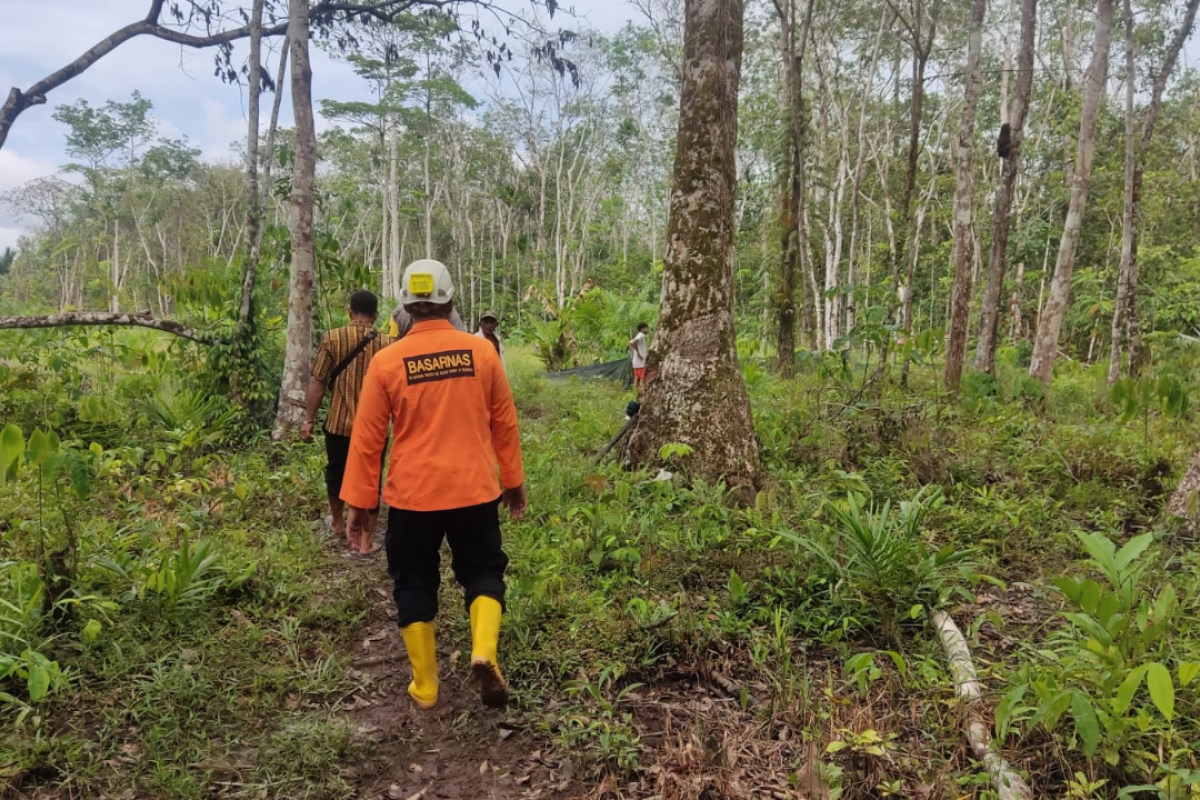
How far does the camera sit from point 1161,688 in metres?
2.01

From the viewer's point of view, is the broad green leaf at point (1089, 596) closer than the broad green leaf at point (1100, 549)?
Yes

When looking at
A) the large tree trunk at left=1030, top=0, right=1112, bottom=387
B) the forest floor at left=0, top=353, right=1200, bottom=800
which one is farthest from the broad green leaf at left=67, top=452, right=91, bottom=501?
the large tree trunk at left=1030, top=0, right=1112, bottom=387

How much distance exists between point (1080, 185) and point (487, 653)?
987 centimetres

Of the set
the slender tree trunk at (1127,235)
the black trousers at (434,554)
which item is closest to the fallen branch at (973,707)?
the black trousers at (434,554)

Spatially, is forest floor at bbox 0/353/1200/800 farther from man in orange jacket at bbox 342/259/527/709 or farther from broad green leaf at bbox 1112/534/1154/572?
man in orange jacket at bbox 342/259/527/709

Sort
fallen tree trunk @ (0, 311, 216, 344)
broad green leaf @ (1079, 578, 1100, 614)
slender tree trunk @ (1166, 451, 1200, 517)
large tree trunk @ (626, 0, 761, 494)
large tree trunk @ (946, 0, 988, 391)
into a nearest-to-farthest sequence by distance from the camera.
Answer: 1. broad green leaf @ (1079, 578, 1100, 614)
2. slender tree trunk @ (1166, 451, 1200, 517)
3. large tree trunk @ (626, 0, 761, 494)
4. fallen tree trunk @ (0, 311, 216, 344)
5. large tree trunk @ (946, 0, 988, 391)

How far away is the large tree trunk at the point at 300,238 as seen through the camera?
6.32m

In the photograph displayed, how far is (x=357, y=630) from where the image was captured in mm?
3607

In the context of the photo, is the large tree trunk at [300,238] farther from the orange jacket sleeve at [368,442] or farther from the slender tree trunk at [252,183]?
the orange jacket sleeve at [368,442]

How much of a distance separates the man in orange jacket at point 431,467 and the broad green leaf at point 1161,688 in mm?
2256

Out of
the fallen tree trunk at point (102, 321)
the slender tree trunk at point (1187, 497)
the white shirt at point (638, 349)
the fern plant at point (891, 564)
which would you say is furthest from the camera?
the white shirt at point (638, 349)

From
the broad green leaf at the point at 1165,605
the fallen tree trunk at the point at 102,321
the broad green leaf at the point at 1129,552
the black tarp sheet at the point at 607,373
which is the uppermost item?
the fallen tree trunk at the point at 102,321

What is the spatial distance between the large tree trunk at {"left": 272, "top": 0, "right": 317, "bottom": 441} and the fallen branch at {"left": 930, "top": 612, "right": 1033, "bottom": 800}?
5.59m

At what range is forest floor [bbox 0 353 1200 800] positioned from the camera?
247cm
